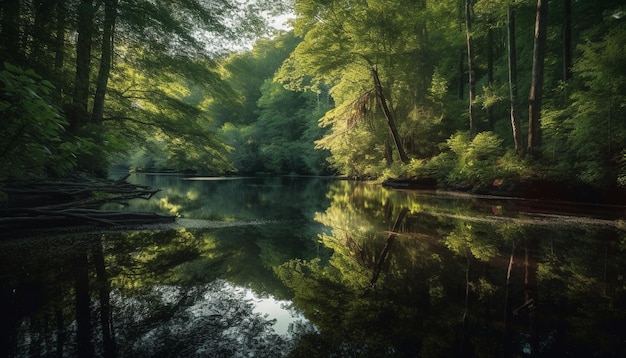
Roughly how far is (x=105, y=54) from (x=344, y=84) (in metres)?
18.0

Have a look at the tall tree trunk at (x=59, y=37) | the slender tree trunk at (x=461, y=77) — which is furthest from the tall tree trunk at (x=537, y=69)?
the tall tree trunk at (x=59, y=37)

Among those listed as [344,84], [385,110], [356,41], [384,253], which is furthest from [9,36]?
[344,84]

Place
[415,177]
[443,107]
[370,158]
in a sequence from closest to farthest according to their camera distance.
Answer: [415,177] → [443,107] → [370,158]

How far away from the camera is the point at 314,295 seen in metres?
3.20

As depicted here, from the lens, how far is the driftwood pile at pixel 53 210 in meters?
5.26

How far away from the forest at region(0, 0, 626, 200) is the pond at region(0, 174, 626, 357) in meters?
1.44

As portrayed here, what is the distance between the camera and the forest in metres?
5.55

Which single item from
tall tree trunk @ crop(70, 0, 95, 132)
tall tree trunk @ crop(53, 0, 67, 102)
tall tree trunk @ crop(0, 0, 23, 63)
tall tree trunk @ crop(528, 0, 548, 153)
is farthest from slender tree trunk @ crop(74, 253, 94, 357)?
tall tree trunk @ crop(528, 0, 548, 153)

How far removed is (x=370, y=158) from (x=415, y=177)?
7.56m

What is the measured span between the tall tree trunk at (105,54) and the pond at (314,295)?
5651 millimetres

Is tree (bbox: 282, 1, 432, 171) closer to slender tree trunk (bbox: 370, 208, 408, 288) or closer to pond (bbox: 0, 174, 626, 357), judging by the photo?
slender tree trunk (bbox: 370, 208, 408, 288)

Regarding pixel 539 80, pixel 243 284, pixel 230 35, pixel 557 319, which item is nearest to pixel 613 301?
pixel 557 319

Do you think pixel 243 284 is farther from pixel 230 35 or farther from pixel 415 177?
pixel 415 177

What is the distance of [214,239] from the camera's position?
570 cm
